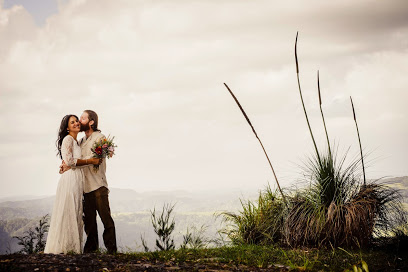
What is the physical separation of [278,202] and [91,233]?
350 centimetres

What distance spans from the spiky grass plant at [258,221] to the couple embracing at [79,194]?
8.21ft

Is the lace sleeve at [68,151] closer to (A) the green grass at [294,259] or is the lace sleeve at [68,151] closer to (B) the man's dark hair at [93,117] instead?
(B) the man's dark hair at [93,117]

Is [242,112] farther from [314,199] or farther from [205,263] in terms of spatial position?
[205,263]

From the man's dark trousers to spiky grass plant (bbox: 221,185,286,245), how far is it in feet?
8.12

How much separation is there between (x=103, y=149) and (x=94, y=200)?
880 millimetres

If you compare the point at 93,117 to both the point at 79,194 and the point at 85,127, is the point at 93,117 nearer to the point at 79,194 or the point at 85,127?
the point at 85,127

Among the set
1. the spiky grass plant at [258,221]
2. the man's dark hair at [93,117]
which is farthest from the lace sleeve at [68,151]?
the spiky grass plant at [258,221]

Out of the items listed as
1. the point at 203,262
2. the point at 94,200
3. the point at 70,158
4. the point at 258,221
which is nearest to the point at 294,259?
the point at 203,262

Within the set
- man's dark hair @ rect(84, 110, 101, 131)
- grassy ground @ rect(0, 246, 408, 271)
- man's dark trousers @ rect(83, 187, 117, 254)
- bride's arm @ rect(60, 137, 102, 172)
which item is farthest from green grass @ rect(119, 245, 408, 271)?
man's dark hair @ rect(84, 110, 101, 131)

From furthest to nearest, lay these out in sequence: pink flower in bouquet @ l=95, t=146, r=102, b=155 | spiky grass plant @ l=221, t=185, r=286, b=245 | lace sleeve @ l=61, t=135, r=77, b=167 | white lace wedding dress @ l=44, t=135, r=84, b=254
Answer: spiky grass plant @ l=221, t=185, r=286, b=245 → pink flower in bouquet @ l=95, t=146, r=102, b=155 → lace sleeve @ l=61, t=135, r=77, b=167 → white lace wedding dress @ l=44, t=135, r=84, b=254

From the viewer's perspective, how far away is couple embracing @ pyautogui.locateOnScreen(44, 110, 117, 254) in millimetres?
5352

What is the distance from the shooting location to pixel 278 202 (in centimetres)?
676

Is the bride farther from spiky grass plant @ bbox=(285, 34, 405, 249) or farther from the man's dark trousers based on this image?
spiky grass plant @ bbox=(285, 34, 405, 249)

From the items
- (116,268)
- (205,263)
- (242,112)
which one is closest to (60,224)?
(116,268)
